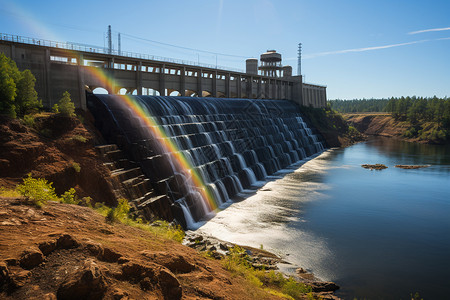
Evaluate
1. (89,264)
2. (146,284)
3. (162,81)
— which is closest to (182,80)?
(162,81)

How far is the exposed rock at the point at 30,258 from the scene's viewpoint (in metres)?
7.15

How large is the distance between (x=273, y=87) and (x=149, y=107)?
169ft

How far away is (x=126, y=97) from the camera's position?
3192cm

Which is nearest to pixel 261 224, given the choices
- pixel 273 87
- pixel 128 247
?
pixel 128 247

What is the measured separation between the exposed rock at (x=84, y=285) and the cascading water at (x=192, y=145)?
51.3ft

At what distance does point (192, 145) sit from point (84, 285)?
24833 millimetres

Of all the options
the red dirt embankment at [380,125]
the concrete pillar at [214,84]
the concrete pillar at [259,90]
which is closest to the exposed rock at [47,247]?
the concrete pillar at [214,84]

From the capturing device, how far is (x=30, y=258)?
23.9 feet

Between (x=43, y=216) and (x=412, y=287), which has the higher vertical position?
(x=43, y=216)

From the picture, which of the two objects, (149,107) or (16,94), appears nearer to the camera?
(16,94)

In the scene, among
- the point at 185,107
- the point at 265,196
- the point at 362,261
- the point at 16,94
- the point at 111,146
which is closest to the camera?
the point at 362,261

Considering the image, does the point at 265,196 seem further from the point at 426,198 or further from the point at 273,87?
the point at 273,87

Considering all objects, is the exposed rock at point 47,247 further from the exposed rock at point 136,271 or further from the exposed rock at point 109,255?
the exposed rock at point 136,271

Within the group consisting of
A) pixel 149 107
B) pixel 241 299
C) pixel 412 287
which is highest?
pixel 149 107
